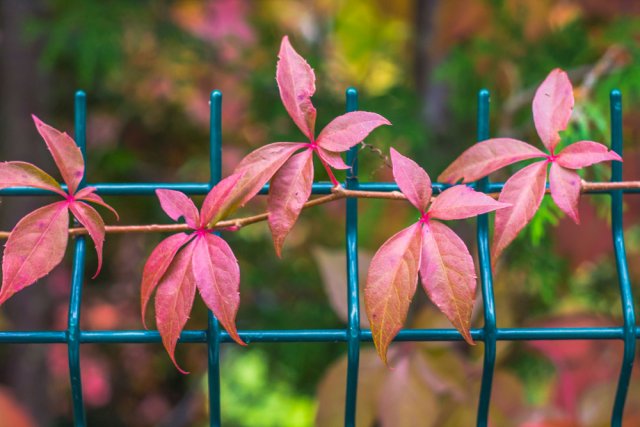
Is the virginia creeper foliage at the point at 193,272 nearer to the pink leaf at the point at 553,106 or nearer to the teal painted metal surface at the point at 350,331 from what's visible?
the teal painted metal surface at the point at 350,331

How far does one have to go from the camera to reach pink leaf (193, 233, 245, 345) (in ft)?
1.90

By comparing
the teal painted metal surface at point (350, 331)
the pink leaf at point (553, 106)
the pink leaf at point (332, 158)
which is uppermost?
the pink leaf at point (553, 106)

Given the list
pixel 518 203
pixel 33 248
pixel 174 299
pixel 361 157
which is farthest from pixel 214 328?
pixel 361 157

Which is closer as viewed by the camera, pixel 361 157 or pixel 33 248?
pixel 33 248

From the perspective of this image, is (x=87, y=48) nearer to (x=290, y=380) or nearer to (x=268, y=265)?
(x=268, y=265)

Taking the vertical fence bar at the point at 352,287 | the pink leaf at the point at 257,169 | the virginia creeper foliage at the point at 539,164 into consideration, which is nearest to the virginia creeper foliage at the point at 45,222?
the pink leaf at the point at 257,169

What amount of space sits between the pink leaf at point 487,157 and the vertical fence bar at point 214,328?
206 mm

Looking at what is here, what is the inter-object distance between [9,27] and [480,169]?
121 centimetres

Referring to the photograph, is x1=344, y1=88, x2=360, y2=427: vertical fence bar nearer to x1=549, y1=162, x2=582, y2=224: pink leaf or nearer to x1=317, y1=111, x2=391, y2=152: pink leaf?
x1=317, y1=111, x2=391, y2=152: pink leaf

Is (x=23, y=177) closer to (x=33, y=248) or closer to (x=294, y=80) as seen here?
(x=33, y=248)

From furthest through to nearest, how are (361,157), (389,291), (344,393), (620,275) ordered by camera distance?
1. (361,157)
2. (344,393)
3. (620,275)
4. (389,291)

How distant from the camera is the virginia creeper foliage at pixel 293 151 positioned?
596 mm

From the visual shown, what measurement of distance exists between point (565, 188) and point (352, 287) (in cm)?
20

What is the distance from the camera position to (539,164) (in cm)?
63
